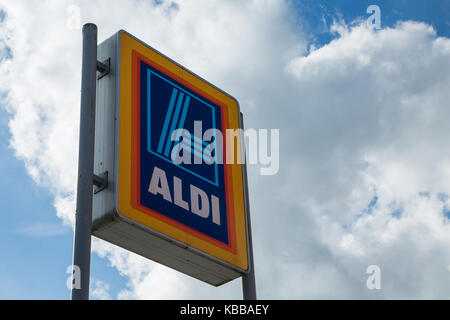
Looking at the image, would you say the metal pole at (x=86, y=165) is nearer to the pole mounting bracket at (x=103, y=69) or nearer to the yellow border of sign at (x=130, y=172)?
the pole mounting bracket at (x=103, y=69)

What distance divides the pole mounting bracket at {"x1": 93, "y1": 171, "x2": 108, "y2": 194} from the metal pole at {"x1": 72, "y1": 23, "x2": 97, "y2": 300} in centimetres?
19

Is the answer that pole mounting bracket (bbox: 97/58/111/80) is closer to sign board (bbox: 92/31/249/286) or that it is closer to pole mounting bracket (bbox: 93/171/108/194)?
sign board (bbox: 92/31/249/286)

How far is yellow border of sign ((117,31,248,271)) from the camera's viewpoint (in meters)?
7.29

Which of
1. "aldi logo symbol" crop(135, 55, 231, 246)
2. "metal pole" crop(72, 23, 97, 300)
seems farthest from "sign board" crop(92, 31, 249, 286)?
"metal pole" crop(72, 23, 97, 300)

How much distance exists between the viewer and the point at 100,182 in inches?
283

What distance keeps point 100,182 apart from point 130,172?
31 cm

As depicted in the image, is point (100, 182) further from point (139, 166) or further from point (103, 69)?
point (103, 69)

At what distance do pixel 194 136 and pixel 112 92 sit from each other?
1173mm

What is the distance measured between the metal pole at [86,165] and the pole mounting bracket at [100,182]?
0.62 ft

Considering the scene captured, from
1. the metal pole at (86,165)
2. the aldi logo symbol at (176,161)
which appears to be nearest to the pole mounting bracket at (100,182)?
the metal pole at (86,165)

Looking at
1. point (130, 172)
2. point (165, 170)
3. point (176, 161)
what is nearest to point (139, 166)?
point (130, 172)
